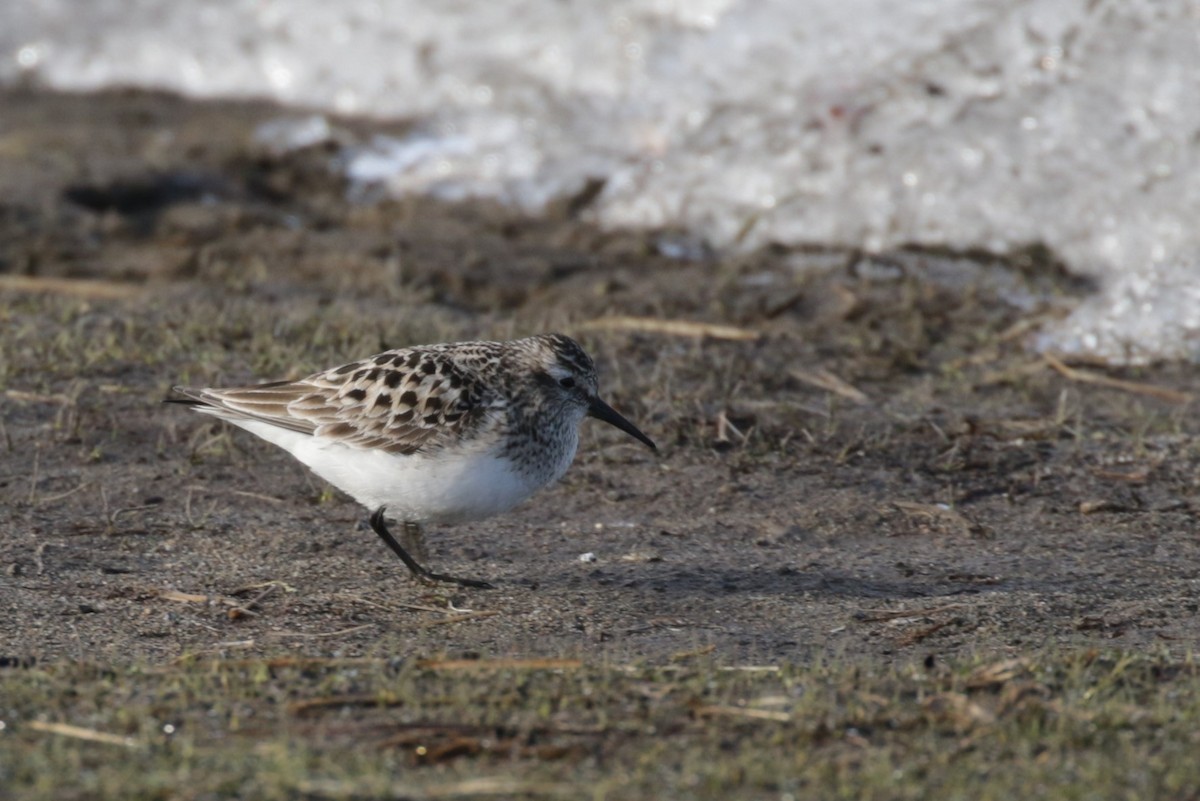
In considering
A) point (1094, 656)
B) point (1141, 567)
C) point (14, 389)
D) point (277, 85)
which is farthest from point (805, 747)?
point (277, 85)

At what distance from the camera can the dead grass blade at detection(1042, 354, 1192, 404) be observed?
798cm

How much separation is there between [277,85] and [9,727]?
32.0ft

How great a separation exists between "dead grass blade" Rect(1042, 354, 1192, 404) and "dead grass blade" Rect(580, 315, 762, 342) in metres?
1.59

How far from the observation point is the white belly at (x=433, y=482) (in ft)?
17.8

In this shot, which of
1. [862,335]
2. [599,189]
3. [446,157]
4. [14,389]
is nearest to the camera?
[14,389]

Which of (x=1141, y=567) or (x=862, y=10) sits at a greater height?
(x=862, y=10)

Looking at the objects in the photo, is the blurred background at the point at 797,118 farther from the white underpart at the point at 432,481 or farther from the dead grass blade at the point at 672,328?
the white underpart at the point at 432,481

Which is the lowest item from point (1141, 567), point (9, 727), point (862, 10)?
point (1141, 567)

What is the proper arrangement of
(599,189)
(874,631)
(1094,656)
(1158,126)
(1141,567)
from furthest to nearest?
(599,189) < (1158,126) < (1141,567) < (874,631) < (1094,656)

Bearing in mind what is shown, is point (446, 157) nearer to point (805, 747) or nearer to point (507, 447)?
point (507, 447)

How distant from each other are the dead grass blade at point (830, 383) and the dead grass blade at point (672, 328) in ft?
1.64

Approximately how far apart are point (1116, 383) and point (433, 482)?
422 cm

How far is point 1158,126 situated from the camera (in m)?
9.90

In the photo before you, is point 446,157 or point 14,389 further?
point 446,157
